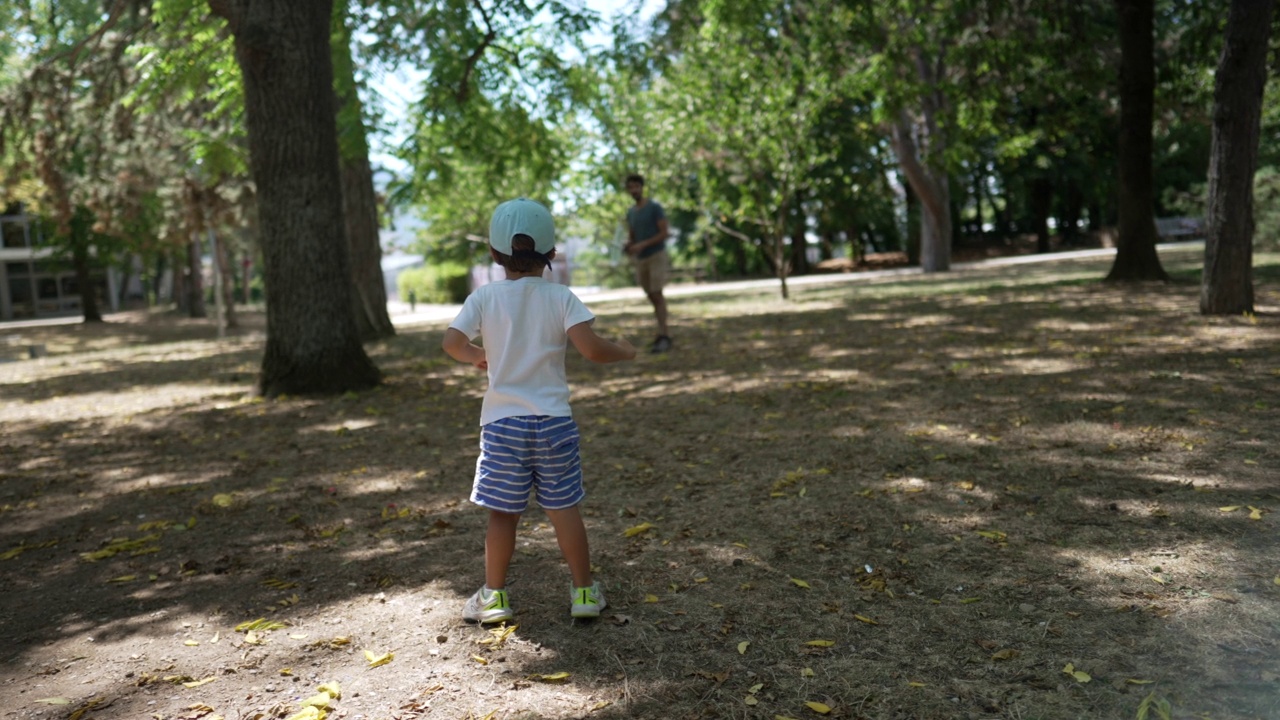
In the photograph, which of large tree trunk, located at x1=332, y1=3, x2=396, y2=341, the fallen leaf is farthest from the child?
large tree trunk, located at x1=332, y1=3, x2=396, y2=341

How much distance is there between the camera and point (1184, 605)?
3.42 m

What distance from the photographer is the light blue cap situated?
11.4ft

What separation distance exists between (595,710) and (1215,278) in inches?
387

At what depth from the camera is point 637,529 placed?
15.7 ft

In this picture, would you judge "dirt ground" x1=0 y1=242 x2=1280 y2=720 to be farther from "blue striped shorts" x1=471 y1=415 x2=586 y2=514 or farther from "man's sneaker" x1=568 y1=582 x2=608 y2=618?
"blue striped shorts" x1=471 y1=415 x2=586 y2=514

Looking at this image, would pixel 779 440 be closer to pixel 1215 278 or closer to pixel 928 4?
pixel 1215 278

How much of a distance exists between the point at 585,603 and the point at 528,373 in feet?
2.84

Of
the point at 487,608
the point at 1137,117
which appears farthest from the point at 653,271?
the point at 1137,117

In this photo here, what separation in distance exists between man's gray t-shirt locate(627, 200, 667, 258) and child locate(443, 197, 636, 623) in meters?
7.55

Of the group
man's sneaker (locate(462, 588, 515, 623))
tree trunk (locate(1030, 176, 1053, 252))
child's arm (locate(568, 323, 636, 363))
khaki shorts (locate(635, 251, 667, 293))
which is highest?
tree trunk (locate(1030, 176, 1053, 252))

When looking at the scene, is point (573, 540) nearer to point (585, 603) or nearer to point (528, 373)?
point (585, 603)

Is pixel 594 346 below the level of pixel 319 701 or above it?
above

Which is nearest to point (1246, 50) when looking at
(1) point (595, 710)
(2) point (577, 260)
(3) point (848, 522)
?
(3) point (848, 522)

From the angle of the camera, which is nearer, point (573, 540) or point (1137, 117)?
point (573, 540)
